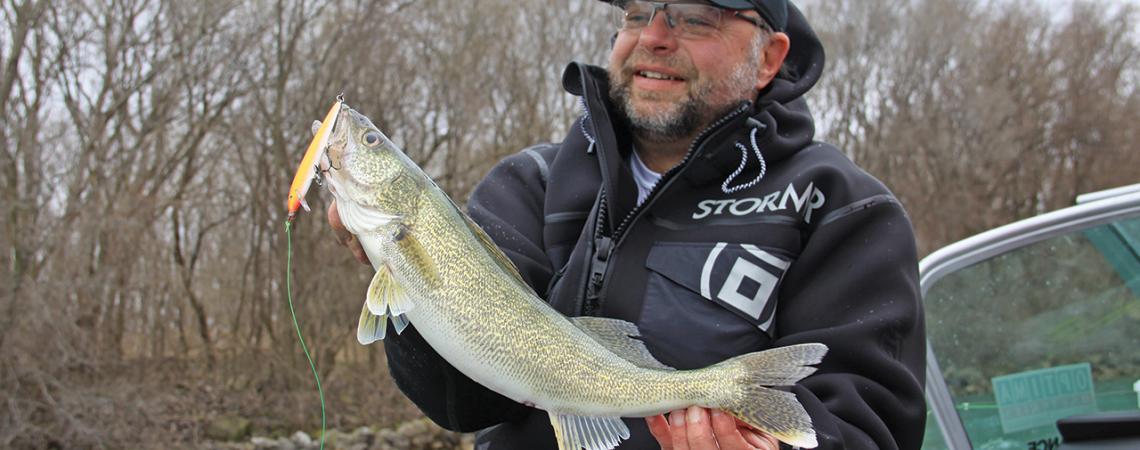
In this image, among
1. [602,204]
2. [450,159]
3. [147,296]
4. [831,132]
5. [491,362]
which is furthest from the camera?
[831,132]

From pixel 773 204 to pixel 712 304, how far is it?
34 centimetres

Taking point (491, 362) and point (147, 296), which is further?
point (147, 296)

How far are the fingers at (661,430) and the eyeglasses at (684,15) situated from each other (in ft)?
3.86

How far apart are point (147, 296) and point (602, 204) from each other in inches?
470

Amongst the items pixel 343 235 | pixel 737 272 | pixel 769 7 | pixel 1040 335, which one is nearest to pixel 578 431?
pixel 737 272

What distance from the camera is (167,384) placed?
13164mm

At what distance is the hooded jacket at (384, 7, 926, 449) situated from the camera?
2469mm

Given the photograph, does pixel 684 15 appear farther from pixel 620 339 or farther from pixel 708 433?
pixel 708 433

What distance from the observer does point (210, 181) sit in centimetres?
1478

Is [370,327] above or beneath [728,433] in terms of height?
above

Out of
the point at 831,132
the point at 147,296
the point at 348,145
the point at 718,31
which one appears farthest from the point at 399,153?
the point at 831,132

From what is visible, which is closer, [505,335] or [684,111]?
[505,335]

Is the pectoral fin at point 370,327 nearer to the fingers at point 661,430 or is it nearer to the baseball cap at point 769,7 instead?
the fingers at point 661,430

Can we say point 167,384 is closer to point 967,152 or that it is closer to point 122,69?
point 122,69
